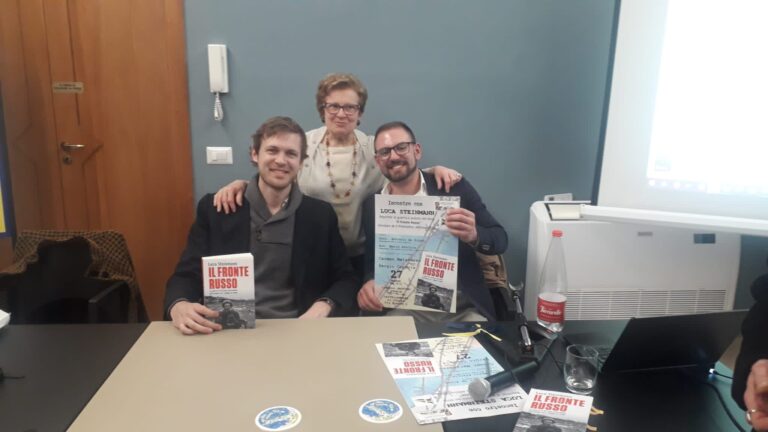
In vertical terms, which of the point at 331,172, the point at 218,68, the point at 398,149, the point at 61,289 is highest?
the point at 218,68

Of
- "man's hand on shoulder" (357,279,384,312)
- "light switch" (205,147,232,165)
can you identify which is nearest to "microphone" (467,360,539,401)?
"man's hand on shoulder" (357,279,384,312)

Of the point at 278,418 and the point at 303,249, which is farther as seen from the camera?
the point at 303,249

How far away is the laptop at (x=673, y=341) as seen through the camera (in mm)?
1164

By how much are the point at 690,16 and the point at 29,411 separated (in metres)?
2.07

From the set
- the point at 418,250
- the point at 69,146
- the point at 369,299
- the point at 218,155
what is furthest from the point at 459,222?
the point at 69,146

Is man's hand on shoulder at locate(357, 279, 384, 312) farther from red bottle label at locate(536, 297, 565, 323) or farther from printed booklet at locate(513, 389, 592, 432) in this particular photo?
printed booklet at locate(513, 389, 592, 432)

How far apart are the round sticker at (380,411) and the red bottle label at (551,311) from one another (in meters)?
0.58

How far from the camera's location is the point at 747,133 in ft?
5.44

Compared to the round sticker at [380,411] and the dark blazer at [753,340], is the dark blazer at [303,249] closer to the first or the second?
the round sticker at [380,411]

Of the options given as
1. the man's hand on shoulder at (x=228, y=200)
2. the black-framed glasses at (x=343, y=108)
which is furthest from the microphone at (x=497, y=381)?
the black-framed glasses at (x=343, y=108)

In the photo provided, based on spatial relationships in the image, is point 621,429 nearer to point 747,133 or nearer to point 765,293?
point 765,293

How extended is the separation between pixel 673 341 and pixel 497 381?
1.39 feet

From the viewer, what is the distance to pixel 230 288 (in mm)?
1428

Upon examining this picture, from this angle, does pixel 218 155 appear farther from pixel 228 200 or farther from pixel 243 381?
pixel 243 381
